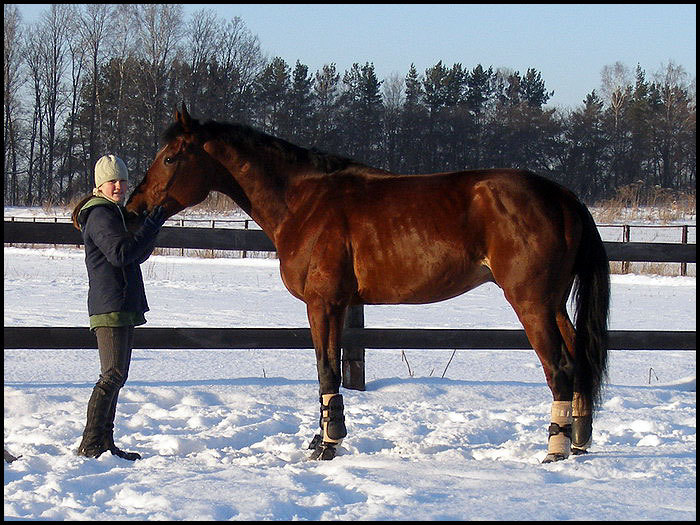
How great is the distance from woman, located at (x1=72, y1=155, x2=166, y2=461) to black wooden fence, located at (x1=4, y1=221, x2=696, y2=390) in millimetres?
922

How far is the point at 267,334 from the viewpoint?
5.50 m

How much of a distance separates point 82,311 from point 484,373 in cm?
532

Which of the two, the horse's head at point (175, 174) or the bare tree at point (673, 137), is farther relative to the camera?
the bare tree at point (673, 137)

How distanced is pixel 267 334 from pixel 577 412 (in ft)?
7.27

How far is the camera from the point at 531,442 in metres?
4.44

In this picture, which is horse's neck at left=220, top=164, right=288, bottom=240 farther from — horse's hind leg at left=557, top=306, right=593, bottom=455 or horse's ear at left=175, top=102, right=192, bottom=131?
horse's hind leg at left=557, top=306, right=593, bottom=455

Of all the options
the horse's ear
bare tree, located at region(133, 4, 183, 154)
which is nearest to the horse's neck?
the horse's ear

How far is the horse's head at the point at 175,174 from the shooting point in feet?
14.7

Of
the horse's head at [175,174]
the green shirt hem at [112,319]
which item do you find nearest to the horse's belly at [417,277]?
the horse's head at [175,174]

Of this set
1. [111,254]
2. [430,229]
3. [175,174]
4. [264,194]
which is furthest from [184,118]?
[430,229]

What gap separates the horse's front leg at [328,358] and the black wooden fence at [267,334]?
3.92 ft

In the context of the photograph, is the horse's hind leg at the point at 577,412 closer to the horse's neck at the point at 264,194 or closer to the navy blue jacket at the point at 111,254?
the horse's neck at the point at 264,194

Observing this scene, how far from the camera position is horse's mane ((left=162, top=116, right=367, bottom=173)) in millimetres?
4598

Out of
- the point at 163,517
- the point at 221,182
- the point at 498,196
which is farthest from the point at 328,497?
the point at 221,182
